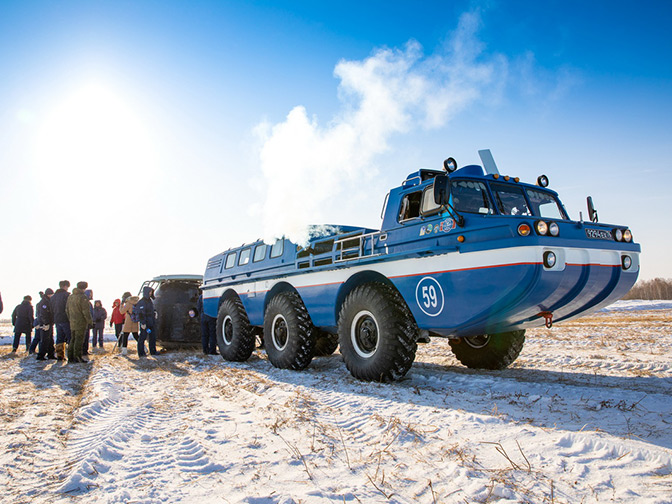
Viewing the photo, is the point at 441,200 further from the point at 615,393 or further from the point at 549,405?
the point at 615,393

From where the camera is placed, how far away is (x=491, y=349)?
7.09 m

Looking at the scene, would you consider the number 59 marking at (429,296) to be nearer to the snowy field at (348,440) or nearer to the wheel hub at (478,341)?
the snowy field at (348,440)

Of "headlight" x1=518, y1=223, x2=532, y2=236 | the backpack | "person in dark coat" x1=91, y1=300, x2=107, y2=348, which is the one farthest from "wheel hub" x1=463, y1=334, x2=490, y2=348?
"person in dark coat" x1=91, y1=300, x2=107, y2=348

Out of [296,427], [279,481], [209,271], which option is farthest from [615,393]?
[209,271]

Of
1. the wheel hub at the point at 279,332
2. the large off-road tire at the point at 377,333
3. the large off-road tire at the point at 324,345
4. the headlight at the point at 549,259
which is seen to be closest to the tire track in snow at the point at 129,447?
the large off-road tire at the point at 377,333

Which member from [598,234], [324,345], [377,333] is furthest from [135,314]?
[598,234]

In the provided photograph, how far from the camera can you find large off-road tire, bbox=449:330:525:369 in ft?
22.9

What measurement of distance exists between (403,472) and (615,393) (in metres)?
3.16

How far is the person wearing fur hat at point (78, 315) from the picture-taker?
9.30 meters

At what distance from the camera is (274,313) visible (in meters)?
8.13

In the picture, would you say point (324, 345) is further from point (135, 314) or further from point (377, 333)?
point (135, 314)

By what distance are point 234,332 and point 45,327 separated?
15.1 feet

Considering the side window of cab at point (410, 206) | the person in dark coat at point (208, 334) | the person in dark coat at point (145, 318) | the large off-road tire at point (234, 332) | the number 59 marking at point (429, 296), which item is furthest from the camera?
the person in dark coat at point (208, 334)

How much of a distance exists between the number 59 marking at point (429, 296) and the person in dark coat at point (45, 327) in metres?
9.02
